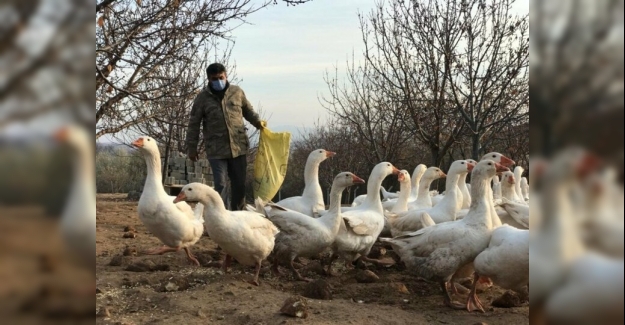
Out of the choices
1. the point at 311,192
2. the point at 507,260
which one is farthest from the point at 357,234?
the point at 507,260

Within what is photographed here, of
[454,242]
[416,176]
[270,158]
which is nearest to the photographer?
[454,242]

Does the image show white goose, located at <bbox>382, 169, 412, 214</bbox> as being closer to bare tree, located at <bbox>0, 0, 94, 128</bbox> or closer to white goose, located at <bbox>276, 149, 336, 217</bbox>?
white goose, located at <bbox>276, 149, 336, 217</bbox>

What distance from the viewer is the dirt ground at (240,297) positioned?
429 cm

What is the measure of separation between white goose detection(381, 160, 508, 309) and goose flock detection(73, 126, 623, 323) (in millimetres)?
11

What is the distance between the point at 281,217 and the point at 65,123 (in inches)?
217

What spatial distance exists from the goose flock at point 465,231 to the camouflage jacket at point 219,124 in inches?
40.4

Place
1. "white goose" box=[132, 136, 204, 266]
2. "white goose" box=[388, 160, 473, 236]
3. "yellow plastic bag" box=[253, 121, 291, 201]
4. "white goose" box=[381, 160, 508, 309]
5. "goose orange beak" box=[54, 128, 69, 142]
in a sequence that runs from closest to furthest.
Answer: "goose orange beak" box=[54, 128, 69, 142], "white goose" box=[381, 160, 508, 309], "white goose" box=[132, 136, 204, 266], "white goose" box=[388, 160, 473, 236], "yellow plastic bag" box=[253, 121, 291, 201]

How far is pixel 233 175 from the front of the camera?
307 inches

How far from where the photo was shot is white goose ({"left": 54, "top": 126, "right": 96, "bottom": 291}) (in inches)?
31.3

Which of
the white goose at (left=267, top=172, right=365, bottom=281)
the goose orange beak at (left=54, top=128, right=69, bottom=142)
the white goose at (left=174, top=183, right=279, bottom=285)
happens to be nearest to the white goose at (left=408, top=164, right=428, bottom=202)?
the white goose at (left=267, top=172, right=365, bottom=281)

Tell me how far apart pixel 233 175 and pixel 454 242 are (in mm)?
3645

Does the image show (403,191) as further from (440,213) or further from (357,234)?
(357,234)

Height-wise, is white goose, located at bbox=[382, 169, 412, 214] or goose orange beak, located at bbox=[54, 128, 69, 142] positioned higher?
goose orange beak, located at bbox=[54, 128, 69, 142]

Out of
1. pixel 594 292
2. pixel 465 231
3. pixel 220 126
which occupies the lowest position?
pixel 465 231
